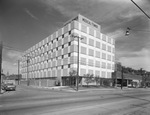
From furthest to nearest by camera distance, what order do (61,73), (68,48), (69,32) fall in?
(61,73) → (69,32) → (68,48)

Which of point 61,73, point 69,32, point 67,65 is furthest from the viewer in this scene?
point 61,73

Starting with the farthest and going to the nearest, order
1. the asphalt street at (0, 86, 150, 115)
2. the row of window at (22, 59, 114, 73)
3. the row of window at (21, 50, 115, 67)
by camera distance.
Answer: the row of window at (22, 59, 114, 73)
the row of window at (21, 50, 115, 67)
the asphalt street at (0, 86, 150, 115)

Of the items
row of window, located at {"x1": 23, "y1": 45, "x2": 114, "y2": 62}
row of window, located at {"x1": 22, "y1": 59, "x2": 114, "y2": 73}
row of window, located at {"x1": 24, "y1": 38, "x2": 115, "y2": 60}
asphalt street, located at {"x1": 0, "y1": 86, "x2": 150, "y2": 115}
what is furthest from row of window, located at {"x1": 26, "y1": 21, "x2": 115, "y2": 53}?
asphalt street, located at {"x1": 0, "y1": 86, "x2": 150, "y2": 115}

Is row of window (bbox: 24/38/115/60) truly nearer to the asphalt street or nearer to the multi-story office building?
the multi-story office building

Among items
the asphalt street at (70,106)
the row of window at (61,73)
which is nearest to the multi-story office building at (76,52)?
the row of window at (61,73)

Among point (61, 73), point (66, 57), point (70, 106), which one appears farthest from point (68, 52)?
point (70, 106)

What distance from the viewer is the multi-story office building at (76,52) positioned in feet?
162

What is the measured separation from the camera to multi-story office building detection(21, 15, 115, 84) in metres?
49.5

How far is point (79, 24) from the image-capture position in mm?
49781

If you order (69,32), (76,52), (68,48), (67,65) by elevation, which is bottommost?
(67,65)

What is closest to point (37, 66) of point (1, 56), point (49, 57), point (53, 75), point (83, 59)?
point (49, 57)

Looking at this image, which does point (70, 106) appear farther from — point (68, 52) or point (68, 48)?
point (68, 48)

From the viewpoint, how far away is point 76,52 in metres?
48.2

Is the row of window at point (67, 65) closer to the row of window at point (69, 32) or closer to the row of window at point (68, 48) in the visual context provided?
the row of window at point (68, 48)
